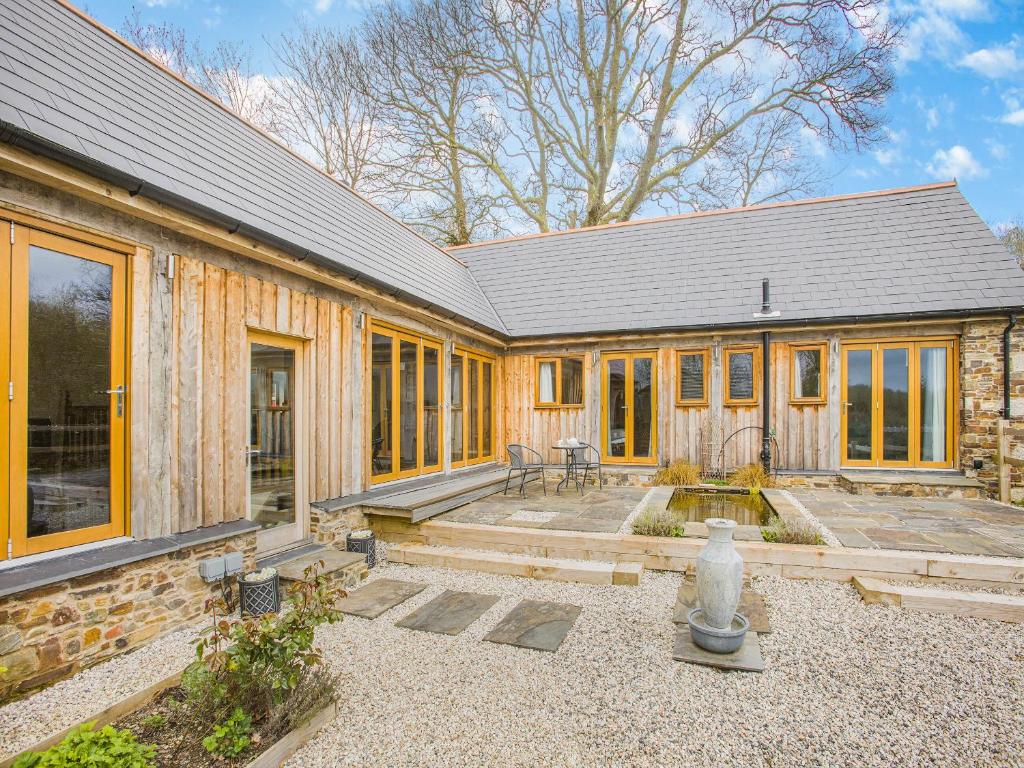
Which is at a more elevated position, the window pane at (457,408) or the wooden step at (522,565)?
the window pane at (457,408)

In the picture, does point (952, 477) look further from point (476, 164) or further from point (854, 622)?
point (476, 164)

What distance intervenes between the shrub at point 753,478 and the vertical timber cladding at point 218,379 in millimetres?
6175

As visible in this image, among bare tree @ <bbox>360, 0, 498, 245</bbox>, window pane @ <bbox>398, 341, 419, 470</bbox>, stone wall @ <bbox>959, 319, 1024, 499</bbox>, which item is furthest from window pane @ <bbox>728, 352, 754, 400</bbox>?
bare tree @ <bbox>360, 0, 498, 245</bbox>

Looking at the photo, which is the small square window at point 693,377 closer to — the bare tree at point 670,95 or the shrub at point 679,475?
the shrub at point 679,475

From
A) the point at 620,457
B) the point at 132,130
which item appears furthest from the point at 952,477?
the point at 132,130

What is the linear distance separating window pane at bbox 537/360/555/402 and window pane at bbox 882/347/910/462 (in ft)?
17.2

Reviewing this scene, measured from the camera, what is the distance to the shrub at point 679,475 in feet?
27.1

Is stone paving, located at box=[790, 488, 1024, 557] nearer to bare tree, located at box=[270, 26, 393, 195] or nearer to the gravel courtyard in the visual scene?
the gravel courtyard

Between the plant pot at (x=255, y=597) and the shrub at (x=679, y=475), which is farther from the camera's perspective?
→ the shrub at (x=679, y=475)

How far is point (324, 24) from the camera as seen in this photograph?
1605cm

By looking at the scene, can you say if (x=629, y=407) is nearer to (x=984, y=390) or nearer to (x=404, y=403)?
(x=404, y=403)

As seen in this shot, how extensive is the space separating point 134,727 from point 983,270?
10947mm

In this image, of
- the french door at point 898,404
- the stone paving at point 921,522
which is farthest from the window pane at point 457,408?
the french door at point 898,404

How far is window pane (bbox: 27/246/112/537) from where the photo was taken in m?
3.20
